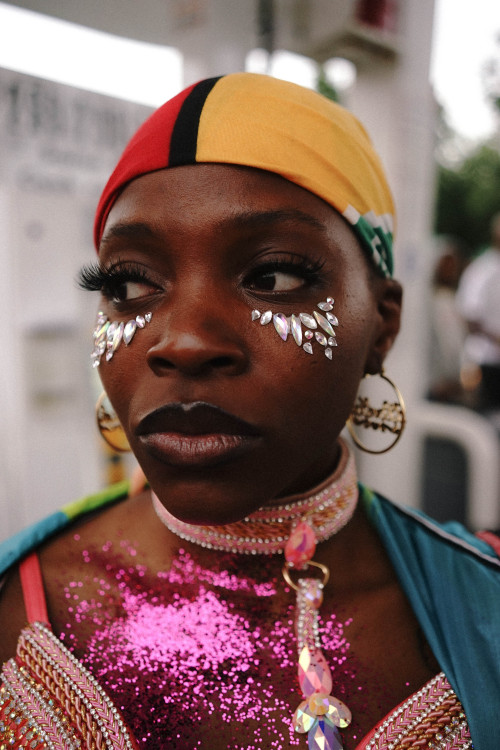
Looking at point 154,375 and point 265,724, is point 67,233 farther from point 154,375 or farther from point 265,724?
point 265,724

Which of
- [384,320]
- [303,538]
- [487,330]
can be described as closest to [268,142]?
[384,320]

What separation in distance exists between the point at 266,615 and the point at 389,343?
1.76ft

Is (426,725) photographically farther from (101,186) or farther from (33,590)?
(101,186)

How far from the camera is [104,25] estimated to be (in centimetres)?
226

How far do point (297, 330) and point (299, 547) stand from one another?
0.37 m

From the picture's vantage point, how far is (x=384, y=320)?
106 cm

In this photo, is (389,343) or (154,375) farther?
(389,343)

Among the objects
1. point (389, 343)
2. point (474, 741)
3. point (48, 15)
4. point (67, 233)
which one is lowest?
point (474, 741)

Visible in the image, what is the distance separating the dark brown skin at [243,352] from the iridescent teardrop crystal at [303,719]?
0.02 meters

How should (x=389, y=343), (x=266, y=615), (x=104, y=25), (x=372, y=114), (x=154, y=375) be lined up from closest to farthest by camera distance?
(x=154, y=375)
(x=266, y=615)
(x=389, y=343)
(x=104, y=25)
(x=372, y=114)

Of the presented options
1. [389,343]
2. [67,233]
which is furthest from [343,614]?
[67,233]

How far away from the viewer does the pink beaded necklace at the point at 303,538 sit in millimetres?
871

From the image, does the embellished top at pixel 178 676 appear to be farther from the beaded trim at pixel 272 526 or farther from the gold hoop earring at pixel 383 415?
the gold hoop earring at pixel 383 415

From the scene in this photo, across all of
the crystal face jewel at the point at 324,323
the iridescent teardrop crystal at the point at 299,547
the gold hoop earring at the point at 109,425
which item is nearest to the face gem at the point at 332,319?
the crystal face jewel at the point at 324,323
